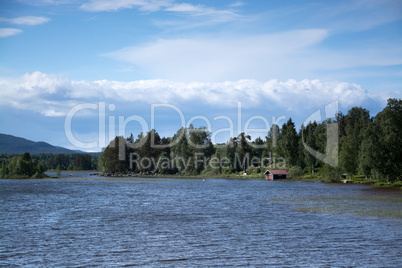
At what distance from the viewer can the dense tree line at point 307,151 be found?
83438 mm

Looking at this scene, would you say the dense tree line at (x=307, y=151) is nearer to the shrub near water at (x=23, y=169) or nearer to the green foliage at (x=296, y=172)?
the green foliage at (x=296, y=172)

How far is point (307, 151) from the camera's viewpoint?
136500 millimetres

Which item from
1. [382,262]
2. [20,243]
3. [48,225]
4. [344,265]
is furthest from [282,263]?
[48,225]

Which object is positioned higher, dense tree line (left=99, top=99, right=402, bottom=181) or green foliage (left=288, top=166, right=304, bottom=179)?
dense tree line (left=99, top=99, right=402, bottom=181)

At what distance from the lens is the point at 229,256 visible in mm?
25375

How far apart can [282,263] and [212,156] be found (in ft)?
502

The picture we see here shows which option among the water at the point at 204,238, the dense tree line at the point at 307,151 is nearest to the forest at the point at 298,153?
the dense tree line at the point at 307,151

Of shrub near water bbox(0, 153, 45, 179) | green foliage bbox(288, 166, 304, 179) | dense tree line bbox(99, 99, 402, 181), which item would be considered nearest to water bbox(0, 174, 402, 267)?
dense tree line bbox(99, 99, 402, 181)

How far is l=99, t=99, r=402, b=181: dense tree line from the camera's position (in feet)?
274

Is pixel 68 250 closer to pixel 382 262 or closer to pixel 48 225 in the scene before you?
pixel 48 225

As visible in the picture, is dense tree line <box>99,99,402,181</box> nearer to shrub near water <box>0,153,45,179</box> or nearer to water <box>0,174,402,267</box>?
water <box>0,174,402,267</box>

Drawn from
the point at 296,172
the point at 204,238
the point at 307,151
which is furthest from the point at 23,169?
the point at 204,238

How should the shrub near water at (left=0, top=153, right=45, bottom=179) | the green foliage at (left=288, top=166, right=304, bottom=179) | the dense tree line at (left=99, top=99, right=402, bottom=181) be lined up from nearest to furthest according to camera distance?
the dense tree line at (left=99, top=99, right=402, bottom=181)
the green foliage at (left=288, top=166, right=304, bottom=179)
the shrub near water at (left=0, top=153, right=45, bottom=179)

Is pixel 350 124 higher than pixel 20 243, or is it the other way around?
pixel 350 124
